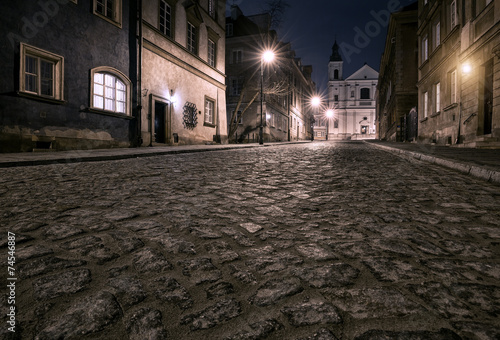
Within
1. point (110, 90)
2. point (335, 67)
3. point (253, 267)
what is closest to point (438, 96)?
point (110, 90)

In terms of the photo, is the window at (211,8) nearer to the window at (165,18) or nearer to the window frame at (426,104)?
the window at (165,18)

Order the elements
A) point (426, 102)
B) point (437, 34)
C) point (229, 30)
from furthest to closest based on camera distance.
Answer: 1. point (229, 30)
2. point (426, 102)
3. point (437, 34)

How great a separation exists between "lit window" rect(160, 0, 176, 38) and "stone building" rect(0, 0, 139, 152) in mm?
2271

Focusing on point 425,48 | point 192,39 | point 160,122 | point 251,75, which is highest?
point 251,75

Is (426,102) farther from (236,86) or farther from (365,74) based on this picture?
(365,74)

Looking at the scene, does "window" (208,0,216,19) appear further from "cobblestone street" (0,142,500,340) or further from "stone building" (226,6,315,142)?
"cobblestone street" (0,142,500,340)

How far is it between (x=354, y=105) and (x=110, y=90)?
64175 mm

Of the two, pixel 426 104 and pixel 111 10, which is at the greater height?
pixel 111 10

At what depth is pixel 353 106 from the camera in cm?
6794

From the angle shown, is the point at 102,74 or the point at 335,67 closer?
the point at 102,74

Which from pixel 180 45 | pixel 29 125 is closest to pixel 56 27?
pixel 29 125

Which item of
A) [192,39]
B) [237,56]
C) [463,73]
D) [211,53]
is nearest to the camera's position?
[463,73]

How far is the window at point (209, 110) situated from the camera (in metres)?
19.5

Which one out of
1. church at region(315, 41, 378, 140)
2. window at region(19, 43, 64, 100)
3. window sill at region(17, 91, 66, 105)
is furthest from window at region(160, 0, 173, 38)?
church at region(315, 41, 378, 140)
